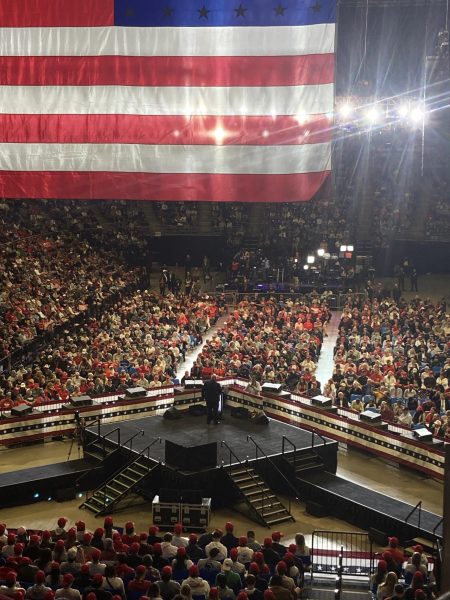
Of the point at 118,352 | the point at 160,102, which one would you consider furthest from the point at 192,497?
the point at 118,352

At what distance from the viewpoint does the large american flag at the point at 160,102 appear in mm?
14930

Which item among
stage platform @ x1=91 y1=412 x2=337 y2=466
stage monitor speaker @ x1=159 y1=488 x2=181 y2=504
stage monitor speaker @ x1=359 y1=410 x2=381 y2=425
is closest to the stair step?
stage platform @ x1=91 y1=412 x2=337 y2=466

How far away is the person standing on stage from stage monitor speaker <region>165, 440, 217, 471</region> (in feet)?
6.72

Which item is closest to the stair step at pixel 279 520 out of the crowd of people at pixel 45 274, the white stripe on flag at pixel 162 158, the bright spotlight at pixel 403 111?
the white stripe on flag at pixel 162 158

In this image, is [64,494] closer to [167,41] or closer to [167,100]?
[167,100]

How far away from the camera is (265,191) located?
15383 millimetres

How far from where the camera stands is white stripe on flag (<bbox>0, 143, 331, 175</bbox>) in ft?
50.1

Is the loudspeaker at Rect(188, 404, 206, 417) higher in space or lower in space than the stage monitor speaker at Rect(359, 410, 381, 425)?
higher

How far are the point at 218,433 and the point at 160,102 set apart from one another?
9.76 m

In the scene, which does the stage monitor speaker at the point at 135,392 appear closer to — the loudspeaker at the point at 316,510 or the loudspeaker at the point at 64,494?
the loudspeaker at the point at 64,494

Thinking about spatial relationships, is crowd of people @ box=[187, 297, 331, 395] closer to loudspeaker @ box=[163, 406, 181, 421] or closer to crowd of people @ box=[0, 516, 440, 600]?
loudspeaker @ box=[163, 406, 181, 421]

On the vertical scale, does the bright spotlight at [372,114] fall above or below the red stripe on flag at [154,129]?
above

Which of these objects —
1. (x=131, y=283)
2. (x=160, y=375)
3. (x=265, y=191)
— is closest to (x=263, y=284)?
(x=131, y=283)

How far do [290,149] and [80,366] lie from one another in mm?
14756
